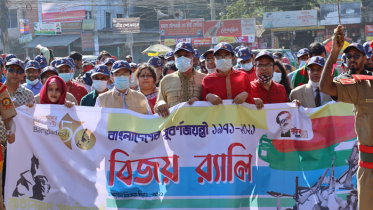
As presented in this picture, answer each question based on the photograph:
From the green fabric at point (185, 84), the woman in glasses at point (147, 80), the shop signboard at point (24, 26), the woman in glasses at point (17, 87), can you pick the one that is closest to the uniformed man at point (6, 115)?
the woman in glasses at point (17, 87)

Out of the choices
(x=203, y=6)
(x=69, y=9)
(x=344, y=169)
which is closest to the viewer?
(x=344, y=169)

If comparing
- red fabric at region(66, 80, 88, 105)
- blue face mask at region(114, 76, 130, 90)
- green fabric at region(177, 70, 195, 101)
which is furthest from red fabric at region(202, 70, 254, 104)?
red fabric at region(66, 80, 88, 105)

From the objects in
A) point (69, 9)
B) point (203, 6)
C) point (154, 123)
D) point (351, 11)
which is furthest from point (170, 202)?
point (203, 6)

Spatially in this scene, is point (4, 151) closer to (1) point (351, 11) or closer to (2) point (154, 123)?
(2) point (154, 123)

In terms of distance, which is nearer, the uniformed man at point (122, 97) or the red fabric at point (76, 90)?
the uniformed man at point (122, 97)

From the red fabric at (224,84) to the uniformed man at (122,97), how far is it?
2.76ft

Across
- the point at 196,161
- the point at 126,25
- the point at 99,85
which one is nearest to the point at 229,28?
the point at 126,25

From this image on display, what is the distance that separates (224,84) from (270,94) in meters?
0.62

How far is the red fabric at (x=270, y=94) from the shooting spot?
5.61 metres

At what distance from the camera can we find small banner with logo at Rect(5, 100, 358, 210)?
5.16m

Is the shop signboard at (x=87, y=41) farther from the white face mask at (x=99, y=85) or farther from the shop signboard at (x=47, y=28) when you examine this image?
the white face mask at (x=99, y=85)

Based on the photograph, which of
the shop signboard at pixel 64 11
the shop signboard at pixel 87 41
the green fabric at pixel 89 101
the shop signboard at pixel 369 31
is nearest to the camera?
the green fabric at pixel 89 101

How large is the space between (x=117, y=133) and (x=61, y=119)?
2.40 feet

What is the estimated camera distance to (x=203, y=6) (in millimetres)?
52625
